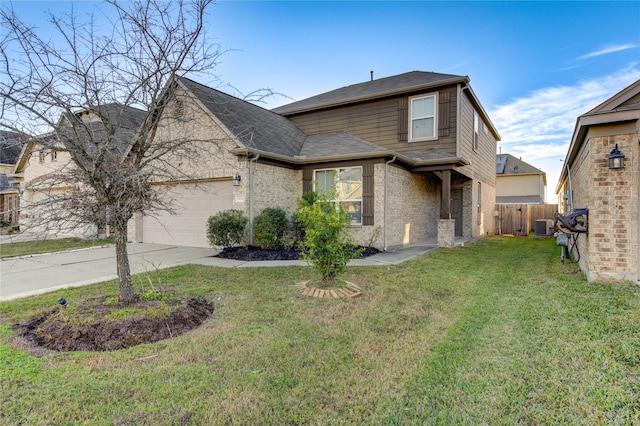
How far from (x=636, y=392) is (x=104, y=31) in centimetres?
679

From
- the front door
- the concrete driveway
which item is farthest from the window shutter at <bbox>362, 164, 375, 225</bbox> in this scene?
the front door

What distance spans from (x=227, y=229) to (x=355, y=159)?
14.7 ft

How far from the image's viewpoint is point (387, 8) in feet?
33.1

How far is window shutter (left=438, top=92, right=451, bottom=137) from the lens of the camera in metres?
11.3

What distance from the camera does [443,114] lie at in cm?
1137

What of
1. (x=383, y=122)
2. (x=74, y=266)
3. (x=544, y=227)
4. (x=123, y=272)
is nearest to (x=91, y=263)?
(x=74, y=266)

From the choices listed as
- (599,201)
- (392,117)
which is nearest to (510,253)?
(599,201)

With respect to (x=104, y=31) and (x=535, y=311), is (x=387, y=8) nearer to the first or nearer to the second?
(x=104, y=31)

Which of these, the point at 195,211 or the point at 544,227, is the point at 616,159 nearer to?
the point at 195,211

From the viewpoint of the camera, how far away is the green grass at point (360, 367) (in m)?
2.22

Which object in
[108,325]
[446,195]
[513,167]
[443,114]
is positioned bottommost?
[108,325]

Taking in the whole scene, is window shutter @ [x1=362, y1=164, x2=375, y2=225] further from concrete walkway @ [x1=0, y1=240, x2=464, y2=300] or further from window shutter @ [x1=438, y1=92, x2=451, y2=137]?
window shutter @ [x1=438, y1=92, x2=451, y2=137]

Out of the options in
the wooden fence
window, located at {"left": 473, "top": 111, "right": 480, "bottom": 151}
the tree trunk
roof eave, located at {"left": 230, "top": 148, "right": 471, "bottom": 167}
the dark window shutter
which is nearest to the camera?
the tree trunk

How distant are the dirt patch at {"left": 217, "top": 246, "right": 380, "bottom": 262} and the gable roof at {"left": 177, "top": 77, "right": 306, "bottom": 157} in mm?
3042
